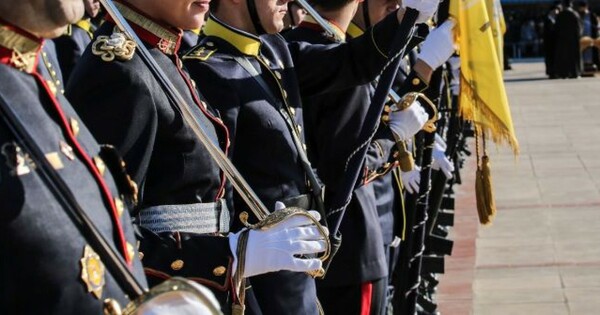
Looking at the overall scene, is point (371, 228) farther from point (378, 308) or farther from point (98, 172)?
point (98, 172)

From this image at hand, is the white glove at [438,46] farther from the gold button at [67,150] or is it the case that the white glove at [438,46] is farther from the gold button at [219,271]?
the gold button at [67,150]

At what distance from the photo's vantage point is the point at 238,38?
13.0 feet

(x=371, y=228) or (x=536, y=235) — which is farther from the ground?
(x=371, y=228)

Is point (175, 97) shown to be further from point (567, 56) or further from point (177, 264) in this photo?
point (567, 56)

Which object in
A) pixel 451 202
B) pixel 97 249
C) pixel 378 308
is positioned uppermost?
pixel 97 249

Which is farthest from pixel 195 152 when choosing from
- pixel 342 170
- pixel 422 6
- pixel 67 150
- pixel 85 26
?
pixel 85 26

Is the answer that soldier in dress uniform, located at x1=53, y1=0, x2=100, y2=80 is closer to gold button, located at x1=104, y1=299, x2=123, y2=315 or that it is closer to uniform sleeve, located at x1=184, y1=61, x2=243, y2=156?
uniform sleeve, located at x1=184, y1=61, x2=243, y2=156

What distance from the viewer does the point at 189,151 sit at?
3.25m

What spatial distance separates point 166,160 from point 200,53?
732mm

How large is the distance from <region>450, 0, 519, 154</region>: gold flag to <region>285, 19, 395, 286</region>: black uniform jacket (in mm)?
610

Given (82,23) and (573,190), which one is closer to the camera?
(82,23)

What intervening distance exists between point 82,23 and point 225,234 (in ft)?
9.89

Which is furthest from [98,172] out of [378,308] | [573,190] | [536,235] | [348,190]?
[573,190]

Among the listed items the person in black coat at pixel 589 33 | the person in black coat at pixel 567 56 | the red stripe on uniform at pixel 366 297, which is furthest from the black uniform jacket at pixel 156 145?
the person in black coat at pixel 589 33
